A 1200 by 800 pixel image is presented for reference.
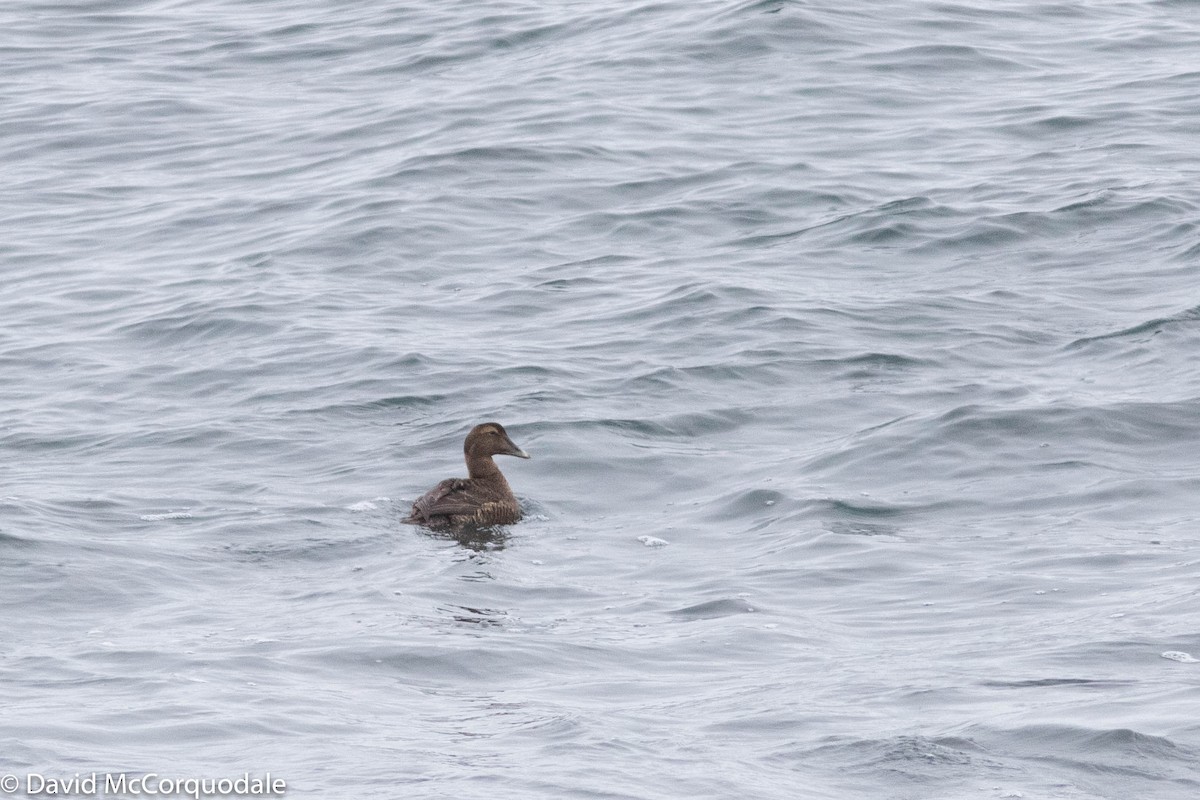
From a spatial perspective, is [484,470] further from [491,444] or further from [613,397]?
[613,397]

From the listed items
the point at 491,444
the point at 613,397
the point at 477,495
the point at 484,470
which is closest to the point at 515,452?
the point at 491,444

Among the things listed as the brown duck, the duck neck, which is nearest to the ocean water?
the brown duck

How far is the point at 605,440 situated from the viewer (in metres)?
12.8

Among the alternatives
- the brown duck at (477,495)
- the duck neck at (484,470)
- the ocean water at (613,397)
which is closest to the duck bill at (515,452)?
the brown duck at (477,495)

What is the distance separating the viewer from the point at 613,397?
1344 centimetres

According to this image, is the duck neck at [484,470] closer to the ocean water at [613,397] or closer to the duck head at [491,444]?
the duck head at [491,444]

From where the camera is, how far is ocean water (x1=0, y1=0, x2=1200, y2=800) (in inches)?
302

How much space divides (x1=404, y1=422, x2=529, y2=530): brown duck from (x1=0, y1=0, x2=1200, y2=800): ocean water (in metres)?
0.22

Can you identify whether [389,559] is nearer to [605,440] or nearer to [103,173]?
[605,440]

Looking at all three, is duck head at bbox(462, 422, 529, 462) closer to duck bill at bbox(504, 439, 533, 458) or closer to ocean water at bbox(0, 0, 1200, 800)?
duck bill at bbox(504, 439, 533, 458)

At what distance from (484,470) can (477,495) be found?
1.36 feet

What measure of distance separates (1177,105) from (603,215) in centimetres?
631

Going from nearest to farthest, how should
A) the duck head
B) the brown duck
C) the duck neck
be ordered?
the brown duck → the duck neck → the duck head

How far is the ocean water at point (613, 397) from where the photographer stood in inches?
302
